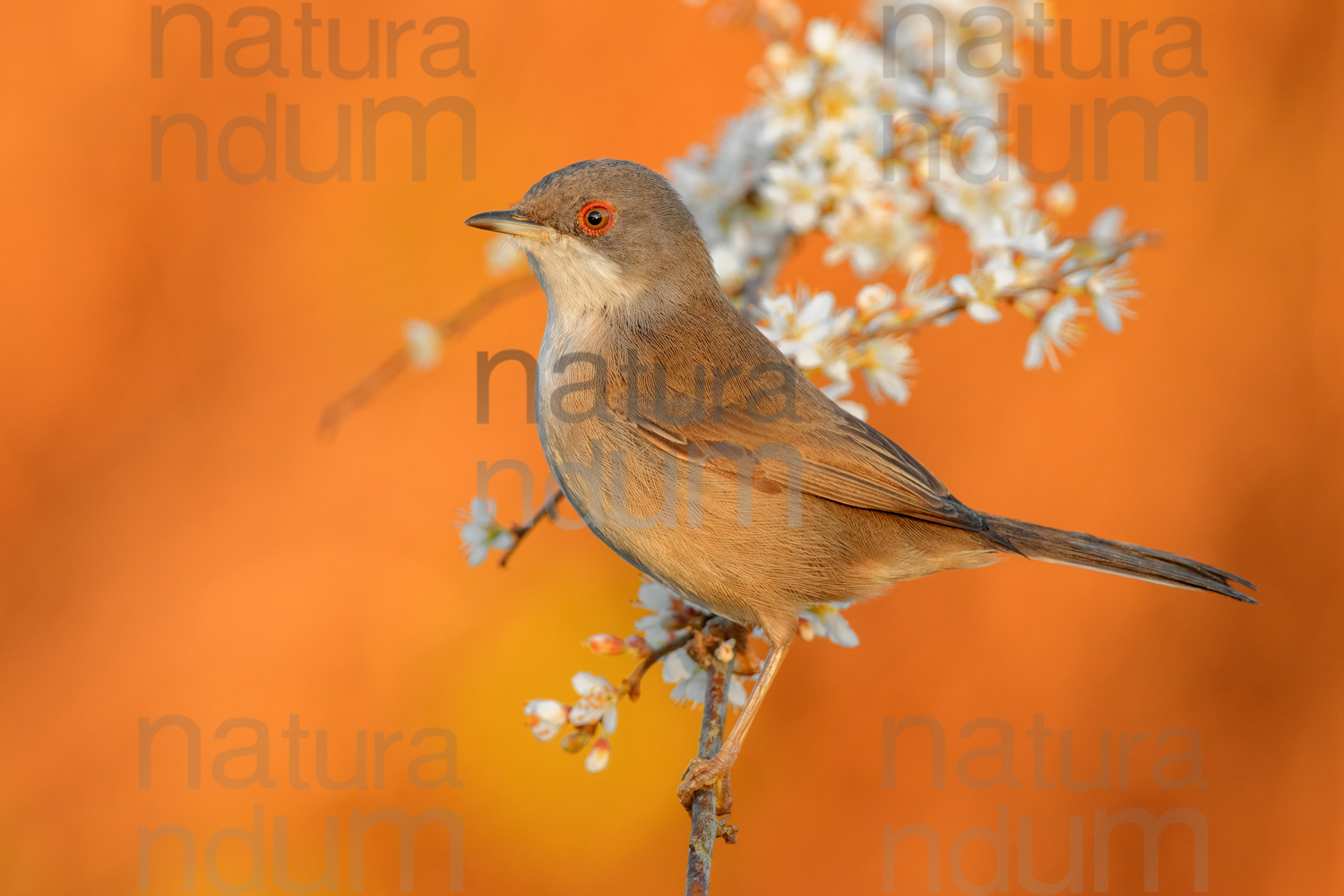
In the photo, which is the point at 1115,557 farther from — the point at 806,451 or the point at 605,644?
the point at 605,644

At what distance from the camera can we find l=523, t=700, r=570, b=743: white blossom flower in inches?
86.4

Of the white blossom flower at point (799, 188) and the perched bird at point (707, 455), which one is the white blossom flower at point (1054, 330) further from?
the white blossom flower at point (799, 188)

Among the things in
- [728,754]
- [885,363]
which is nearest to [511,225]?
[885,363]

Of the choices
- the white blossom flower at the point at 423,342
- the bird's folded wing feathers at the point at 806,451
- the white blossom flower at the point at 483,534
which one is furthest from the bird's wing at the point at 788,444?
the white blossom flower at the point at 423,342

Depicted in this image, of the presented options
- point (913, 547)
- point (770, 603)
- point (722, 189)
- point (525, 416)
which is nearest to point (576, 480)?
point (770, 603)

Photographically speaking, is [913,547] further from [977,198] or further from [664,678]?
[977,198]

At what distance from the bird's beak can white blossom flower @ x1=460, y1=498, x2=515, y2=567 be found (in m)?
0.80

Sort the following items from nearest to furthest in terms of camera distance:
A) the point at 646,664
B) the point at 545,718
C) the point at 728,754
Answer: the point at 545,718
the point at 646,664
the point at 728,754

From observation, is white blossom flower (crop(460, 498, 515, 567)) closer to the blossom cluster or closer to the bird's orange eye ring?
the blossom cluster

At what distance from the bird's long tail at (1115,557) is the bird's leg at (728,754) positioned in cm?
75

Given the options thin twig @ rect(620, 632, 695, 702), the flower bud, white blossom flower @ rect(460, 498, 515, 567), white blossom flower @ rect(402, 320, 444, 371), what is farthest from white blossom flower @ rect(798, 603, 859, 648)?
white blossom flower @ rect(402, 320, 444, 371)

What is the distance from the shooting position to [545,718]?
2.19 meters

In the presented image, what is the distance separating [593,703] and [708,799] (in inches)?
14.8

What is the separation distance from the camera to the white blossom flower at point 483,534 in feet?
8.49
